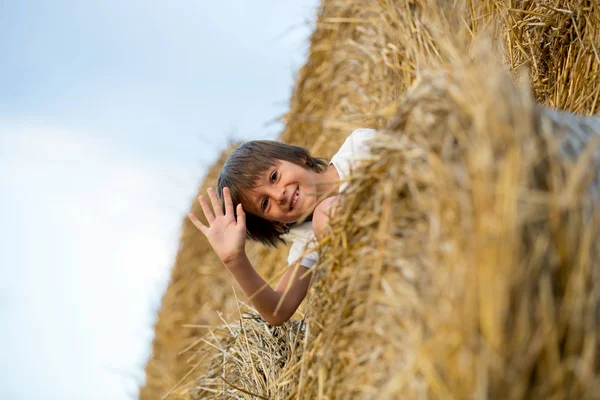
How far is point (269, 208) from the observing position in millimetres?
1458

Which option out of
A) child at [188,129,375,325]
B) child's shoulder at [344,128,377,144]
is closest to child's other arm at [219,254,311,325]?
child at [188,129,375,325]

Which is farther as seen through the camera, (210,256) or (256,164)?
(210,256)

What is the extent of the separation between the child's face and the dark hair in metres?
0.02

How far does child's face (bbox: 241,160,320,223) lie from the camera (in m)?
1.43

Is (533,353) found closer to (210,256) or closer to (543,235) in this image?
(543,235)

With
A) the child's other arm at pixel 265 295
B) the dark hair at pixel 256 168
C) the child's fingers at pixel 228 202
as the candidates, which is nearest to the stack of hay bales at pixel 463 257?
the child's other arm at pixel 265 295

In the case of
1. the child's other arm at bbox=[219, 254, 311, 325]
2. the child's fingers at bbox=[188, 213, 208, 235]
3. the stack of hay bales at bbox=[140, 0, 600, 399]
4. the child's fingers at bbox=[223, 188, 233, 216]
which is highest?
the stack of hay bales at bbox=[140, 0, 600, 399]

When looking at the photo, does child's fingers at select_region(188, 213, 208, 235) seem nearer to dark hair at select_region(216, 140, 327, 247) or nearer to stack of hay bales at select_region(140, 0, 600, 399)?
dark hair at select_region(216, 140, 327, 247)

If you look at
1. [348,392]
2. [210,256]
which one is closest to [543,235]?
[348,392]

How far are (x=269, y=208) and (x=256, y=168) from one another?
98mm

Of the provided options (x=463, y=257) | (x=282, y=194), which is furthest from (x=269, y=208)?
(x=463, y=257)

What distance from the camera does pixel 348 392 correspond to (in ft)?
2.65

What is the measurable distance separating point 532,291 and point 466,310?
0.23 ft

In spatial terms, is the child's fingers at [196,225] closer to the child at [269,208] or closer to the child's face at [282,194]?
the child at [269,208]
